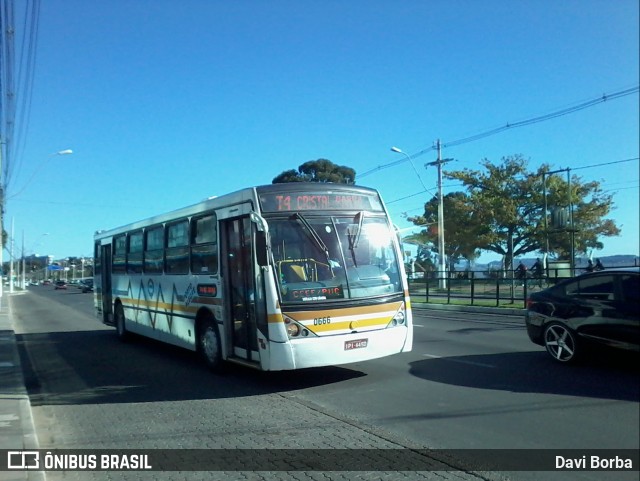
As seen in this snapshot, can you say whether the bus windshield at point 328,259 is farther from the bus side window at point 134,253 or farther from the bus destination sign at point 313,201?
the bus side window at point 134,253

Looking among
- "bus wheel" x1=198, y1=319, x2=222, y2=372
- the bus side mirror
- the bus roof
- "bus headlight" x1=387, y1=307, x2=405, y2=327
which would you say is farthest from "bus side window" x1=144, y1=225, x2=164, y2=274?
"bus headlight" x1=387, y1=307, x2=405, y2=327

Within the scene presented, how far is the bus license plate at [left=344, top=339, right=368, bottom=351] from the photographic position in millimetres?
7746

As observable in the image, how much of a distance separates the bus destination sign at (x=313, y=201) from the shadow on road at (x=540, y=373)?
2855 millimetres

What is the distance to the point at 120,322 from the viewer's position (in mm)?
15031

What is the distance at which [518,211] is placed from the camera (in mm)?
38312

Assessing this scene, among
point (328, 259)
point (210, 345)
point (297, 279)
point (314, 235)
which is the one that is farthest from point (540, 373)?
point (210, 345)

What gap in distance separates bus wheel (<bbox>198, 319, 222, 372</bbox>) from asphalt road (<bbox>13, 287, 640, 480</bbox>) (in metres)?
0.27

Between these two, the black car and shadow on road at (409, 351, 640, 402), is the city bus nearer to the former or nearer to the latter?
shadow on road at (409, 351, 640, 402)

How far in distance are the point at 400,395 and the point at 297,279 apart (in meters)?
2.10

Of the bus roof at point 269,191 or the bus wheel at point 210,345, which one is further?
the bus wheel at point 210,345

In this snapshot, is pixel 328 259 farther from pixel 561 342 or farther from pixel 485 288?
pixel 485 288

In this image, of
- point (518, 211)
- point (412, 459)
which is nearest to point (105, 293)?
point (412, 459)

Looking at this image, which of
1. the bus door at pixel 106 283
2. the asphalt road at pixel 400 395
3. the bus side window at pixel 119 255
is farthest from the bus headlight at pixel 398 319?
the bus door at pixel 106 283

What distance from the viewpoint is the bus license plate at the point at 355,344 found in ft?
25.4
